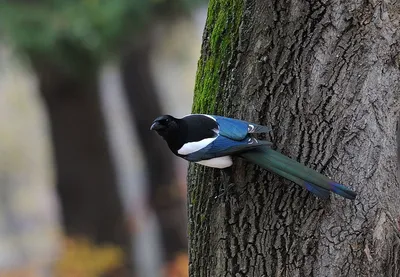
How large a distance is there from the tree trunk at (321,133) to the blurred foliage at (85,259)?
14.5ft

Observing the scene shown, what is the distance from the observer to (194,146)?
250 centimetres

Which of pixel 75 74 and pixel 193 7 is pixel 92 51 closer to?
pixel 75 74

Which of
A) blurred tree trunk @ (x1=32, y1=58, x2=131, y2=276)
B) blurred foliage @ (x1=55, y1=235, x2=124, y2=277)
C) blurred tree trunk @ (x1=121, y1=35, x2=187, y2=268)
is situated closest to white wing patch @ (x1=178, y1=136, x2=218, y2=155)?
blurred foliage @ (x1=55, y1=235, x2=124, y2=277)

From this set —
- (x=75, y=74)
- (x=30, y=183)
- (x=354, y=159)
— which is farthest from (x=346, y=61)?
(x=30, y=183)

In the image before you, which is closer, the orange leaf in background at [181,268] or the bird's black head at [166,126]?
the bird's black head at [166,126]

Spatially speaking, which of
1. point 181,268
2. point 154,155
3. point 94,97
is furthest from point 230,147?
point 154,155

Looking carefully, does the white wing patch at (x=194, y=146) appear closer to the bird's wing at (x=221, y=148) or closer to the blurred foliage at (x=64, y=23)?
the bird's wing at (x=221, y=148)

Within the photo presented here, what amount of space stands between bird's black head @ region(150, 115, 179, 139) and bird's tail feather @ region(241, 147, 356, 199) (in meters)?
0.37

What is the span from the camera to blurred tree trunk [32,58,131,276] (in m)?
7.45

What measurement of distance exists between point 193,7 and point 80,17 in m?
1.27

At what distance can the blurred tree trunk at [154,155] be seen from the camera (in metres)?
8.30

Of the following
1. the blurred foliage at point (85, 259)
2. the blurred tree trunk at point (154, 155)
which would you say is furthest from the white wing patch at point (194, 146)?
the blurred tree trunk at point (154, 155)

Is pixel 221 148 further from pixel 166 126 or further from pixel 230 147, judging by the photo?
pixel 166 126

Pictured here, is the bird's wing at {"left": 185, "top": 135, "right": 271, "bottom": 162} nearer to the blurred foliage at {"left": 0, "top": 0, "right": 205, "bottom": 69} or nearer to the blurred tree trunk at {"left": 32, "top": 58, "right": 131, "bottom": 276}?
the blurred foliage at {"left": 0, "top": 0, "right": 205, "bottom": 69}
